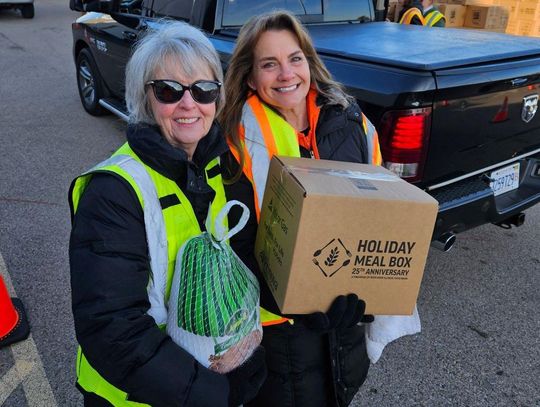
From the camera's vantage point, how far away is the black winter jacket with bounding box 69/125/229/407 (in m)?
1.08

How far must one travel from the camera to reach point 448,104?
2.41 meters

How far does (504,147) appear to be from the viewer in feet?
9.36

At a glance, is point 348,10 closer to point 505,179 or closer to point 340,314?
point 505,179

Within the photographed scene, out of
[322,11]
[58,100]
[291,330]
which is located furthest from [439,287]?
[58,100]

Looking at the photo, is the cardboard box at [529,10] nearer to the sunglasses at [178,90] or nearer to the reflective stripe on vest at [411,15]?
the reflective stripe on vest at [411,15]

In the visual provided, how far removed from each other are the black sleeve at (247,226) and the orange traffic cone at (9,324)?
1654 millimetres

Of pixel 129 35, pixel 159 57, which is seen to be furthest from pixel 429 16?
pixel 159 57

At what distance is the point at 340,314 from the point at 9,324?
206 cm

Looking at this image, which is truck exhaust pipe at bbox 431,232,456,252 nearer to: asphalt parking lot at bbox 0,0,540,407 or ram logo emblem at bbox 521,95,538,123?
asphalt parking lot at bbox 0,0,540,407

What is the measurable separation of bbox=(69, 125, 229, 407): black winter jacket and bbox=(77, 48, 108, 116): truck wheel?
17.4 ft

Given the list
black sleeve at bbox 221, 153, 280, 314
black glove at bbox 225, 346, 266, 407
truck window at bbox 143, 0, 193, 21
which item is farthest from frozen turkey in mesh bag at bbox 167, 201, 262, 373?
truck window at bbox 143, 0, 193, 21

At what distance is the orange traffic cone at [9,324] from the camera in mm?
2539

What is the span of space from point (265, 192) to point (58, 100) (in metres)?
6.47

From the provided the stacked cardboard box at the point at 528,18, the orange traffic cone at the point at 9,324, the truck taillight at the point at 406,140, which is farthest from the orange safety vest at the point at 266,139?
Answer: the stacked cardboard box at the point at 528,18
